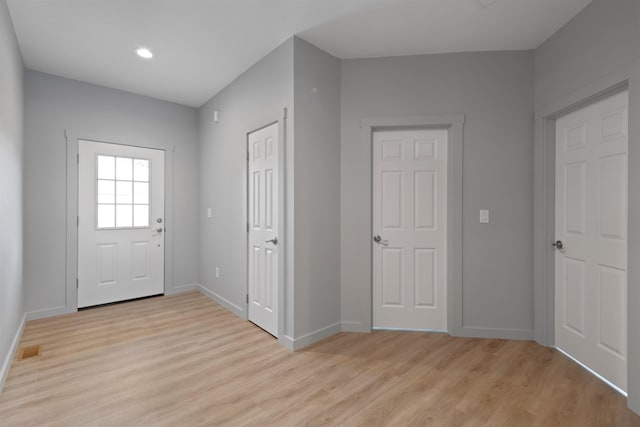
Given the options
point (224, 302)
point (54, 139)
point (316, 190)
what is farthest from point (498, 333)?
point (54, 139)

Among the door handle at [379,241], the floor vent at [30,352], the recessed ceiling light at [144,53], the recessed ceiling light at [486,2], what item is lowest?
the floor vent at [30,352]

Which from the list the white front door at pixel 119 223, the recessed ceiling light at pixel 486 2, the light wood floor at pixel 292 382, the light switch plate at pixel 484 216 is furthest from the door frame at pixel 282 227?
the white front door at pixel 119 223

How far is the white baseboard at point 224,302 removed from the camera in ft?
11.6

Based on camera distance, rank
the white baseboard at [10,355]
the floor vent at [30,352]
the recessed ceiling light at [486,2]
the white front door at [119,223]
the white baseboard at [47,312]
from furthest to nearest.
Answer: the white front door at [119,223]
the white baseboard at [47,312]
the floor vent at [30,352]
the recessed ceiling light at [486,2]
the white baseboard at [10,355]

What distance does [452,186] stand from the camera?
2.98 m

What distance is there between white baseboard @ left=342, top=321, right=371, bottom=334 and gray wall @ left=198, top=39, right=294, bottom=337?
24.9 inches

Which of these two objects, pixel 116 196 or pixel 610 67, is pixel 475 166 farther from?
pixel 116 196

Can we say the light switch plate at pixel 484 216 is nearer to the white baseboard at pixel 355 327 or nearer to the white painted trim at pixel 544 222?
the white painted trim at pixel 544 222

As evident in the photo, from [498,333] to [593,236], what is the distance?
1.18 m

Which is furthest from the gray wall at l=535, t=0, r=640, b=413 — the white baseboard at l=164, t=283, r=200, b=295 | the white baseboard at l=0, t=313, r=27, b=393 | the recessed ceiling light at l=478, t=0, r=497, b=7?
the white baseboard at l=164, t=283, r=200, b=295

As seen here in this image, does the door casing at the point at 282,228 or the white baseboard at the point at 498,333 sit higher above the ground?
the door casing at the point at 282,228

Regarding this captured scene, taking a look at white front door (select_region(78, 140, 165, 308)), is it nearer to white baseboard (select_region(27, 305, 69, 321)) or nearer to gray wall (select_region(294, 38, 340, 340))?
white baseboard (select_region(27, 305, 69, 321))

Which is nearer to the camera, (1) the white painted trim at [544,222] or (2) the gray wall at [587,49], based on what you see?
(2) the gray wall at [587,49]

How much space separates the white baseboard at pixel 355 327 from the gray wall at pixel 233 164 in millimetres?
633
